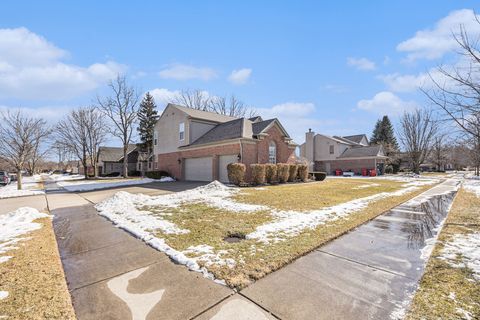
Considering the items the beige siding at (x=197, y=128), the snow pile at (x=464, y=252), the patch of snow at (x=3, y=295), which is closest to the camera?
the patch of snow at (x=3, y=295)

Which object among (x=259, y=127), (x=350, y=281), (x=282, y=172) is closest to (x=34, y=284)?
(x=350, y=281)

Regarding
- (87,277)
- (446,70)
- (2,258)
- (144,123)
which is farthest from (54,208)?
(144,123)

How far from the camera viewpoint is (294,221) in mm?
6445

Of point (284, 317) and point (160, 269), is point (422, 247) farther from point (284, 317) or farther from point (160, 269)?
point (160, 269)

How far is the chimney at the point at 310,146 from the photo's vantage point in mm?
42600

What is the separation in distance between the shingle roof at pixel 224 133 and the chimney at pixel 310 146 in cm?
2543

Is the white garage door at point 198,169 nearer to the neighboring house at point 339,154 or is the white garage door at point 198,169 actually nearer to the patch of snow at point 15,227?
the patch of snow at point 15,227

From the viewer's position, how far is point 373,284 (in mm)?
3260

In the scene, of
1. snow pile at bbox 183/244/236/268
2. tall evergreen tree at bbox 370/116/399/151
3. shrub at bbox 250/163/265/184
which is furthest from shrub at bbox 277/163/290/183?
tall evergreen tree at bbox 370/116/399/151

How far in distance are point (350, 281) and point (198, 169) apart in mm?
18419

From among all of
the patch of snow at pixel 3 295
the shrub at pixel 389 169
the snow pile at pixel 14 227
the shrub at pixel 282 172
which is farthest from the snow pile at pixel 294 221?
the shrub at pixel 389 169

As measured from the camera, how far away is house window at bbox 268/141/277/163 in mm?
19117

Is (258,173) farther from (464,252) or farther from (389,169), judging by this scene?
(389,169)

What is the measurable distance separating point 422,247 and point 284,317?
13.2ft
